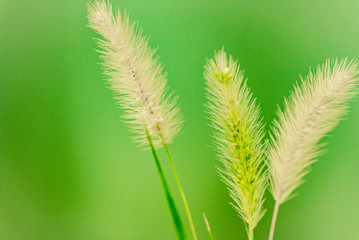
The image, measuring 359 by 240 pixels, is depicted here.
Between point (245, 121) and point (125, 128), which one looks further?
point (125, 128)

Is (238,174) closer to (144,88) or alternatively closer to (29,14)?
(144,88)

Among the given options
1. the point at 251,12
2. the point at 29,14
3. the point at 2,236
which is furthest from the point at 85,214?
the point at 251,12

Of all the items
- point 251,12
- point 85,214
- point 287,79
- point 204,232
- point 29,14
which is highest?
point 29,14

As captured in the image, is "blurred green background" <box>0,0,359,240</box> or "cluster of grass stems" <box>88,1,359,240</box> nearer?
"cluster of grass stems" <box>88,1,359,240</box>

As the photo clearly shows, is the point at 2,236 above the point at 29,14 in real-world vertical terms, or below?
below

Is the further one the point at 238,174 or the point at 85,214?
the point at 85,214

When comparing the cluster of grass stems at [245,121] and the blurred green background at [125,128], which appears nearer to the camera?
the cluster of grass stems at [245,121]

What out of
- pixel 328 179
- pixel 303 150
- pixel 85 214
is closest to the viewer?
pixel 303 150

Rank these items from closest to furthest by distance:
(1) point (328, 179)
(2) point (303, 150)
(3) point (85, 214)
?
(2) point (303, 150)
(1) point (328, 179)
(3) point (85, 214)
